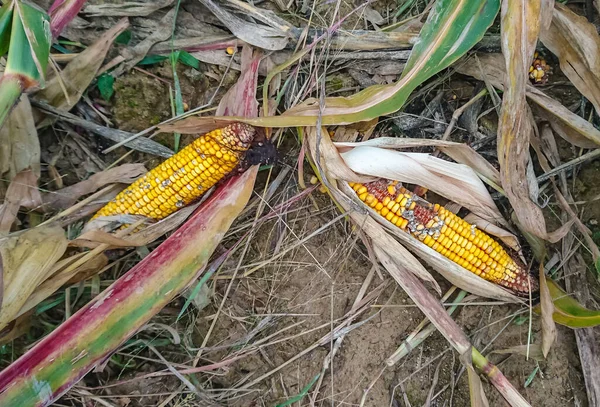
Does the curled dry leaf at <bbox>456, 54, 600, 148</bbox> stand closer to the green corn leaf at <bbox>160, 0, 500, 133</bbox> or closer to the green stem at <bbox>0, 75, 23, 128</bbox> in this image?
the green corn leaf at <bbox>160, 0, 500, 133</bbox>

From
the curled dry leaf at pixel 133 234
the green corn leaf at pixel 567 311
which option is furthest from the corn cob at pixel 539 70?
the curled dry leaf at pixel 133 234

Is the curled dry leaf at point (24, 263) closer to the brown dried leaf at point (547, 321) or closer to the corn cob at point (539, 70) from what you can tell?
the brown dried leaf at point (547, 321)

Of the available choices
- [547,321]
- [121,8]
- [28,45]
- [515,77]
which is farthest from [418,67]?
[28,45]

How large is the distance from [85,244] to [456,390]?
6.41ft

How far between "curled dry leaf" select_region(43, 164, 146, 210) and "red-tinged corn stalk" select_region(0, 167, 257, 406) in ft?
1.28

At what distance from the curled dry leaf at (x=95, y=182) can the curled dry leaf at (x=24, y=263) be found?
31 centimetres

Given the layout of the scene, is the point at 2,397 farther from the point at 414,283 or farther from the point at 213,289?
the point at 414,283

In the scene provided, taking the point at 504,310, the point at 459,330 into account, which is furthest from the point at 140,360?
the point at 504,310

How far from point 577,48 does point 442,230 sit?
1.02 m

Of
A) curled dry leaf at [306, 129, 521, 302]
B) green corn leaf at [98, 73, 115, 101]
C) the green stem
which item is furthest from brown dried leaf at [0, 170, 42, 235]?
curled dry leaf at [306, 129, 521, 302]

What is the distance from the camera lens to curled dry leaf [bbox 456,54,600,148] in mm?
2266

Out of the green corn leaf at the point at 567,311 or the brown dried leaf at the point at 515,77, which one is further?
the green corn leaf at the point at 567,311

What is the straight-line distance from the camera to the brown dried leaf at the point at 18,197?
7.15 ft

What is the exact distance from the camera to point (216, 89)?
8.06 feet
